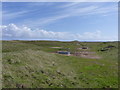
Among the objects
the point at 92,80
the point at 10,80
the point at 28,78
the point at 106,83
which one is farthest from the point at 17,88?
the point at 106,83

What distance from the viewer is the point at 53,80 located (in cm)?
1975

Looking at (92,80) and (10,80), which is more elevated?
(10,80)

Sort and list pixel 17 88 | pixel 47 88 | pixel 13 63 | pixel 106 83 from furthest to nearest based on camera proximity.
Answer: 1. pixel 13 63
2. pixel 106 83
3. pixel 47 88
4. pixel 17 88

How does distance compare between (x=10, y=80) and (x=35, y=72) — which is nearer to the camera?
(x=10, y=80)

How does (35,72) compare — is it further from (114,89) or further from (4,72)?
(114,89)

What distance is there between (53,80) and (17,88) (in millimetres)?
5206

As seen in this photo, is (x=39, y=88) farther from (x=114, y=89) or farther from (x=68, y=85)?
(x=114, y=89)

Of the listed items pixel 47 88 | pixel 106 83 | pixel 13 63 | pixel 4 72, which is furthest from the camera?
pixel 13 63

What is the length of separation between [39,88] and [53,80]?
3.05 meters

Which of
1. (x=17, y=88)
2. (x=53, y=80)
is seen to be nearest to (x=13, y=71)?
(x=17, y=88)

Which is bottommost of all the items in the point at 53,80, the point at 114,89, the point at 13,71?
the point at 114,89

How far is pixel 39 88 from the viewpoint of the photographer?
17141 mm

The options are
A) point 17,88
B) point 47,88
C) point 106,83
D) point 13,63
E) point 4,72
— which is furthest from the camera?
point 13,63

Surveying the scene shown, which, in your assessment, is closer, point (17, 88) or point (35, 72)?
point (17, 88)
